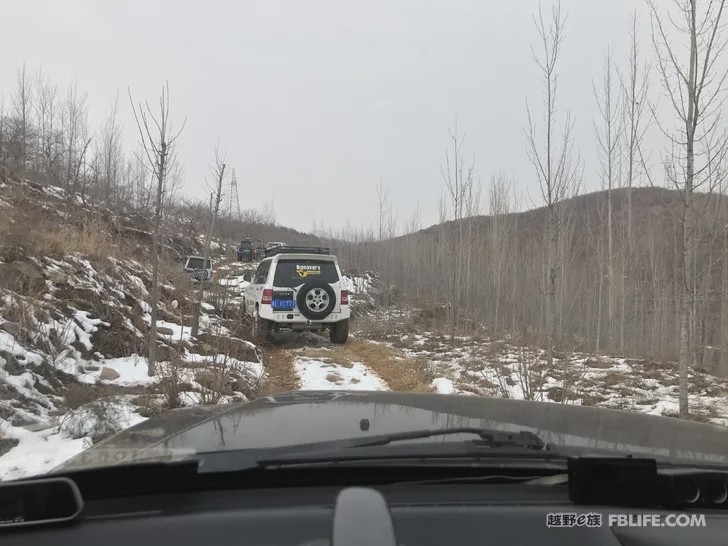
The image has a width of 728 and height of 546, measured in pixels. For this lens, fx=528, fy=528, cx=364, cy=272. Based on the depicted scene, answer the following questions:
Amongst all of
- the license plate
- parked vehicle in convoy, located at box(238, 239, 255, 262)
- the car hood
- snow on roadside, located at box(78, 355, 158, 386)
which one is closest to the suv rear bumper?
the license plate

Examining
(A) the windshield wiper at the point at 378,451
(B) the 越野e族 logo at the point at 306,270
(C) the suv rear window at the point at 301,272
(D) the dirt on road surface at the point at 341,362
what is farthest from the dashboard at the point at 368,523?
(B) the 越野e族 logo at the point at 306,270

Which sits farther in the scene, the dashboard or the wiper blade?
the wiper blade

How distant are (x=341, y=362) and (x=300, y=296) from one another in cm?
191

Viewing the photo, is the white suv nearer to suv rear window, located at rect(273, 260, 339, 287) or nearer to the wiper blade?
suv rear window, located at rect(273, 260, 339, 287)

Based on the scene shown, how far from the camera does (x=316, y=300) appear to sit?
1116 centimetres

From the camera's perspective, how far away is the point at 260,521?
1.18 meters

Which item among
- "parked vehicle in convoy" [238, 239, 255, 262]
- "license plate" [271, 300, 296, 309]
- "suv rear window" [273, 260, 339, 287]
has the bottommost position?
"license plate" [271, 300, 296, 309]

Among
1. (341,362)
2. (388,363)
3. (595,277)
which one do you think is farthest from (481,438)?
(595,277)

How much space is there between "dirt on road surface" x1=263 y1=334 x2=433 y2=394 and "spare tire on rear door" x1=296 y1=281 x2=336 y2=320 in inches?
30.0

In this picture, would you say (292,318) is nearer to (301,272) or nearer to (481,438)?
(301,272)

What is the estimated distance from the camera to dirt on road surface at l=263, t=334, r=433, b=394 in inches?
326

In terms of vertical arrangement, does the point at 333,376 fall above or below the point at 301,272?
below

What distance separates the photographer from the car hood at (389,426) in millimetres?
1732

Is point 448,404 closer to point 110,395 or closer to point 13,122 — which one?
point 110,395
